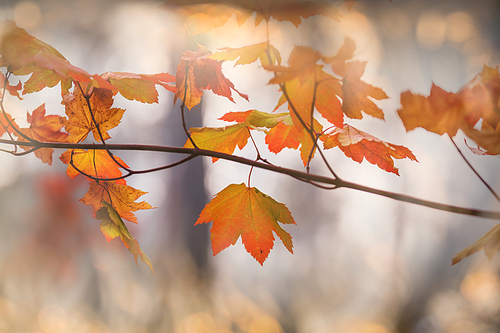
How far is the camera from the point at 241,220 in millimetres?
435

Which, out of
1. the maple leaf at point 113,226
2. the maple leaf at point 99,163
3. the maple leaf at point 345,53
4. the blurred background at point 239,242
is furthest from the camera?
the blurred background at point 239,242

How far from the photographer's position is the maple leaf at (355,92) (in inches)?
10.7

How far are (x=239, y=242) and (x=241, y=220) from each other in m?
0.93

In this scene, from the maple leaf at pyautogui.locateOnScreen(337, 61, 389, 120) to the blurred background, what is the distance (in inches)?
36.6

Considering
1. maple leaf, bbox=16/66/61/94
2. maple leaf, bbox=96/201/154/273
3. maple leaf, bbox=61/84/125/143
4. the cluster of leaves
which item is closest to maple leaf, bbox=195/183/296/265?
the cluster of leaves

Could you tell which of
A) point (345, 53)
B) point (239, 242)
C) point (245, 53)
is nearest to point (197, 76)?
point (245, 53)

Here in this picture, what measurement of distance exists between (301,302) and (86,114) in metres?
1.37

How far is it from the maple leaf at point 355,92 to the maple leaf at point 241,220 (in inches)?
8.2

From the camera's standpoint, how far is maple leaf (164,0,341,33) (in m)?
0.32

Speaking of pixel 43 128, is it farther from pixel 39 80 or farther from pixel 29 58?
pixel 29 58

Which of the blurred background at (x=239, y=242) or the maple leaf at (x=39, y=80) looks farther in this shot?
the blurred background at (x=239, y=242)

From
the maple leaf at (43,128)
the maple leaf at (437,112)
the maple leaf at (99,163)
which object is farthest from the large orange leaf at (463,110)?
the maple leaf at (43,128)

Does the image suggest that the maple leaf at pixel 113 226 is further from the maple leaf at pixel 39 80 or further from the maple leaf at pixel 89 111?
the maple leaf at pixel 39 80

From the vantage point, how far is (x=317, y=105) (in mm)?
326
